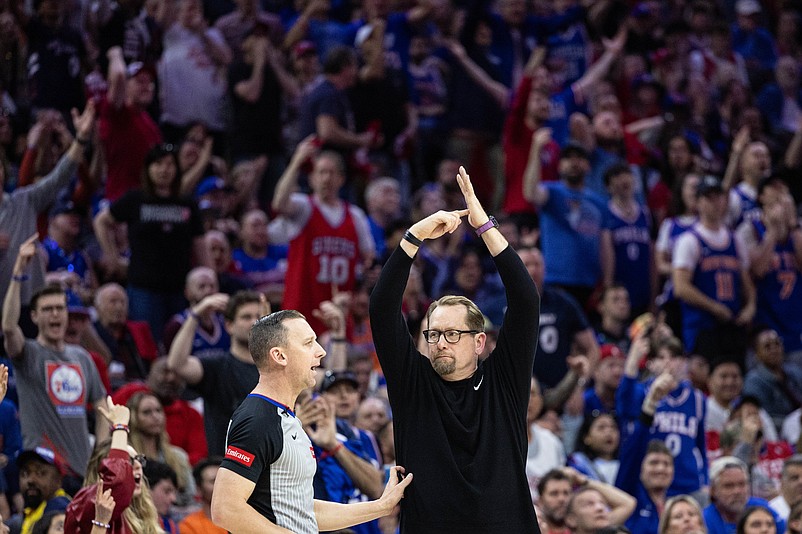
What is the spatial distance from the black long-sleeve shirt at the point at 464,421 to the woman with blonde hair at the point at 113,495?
1.46 m

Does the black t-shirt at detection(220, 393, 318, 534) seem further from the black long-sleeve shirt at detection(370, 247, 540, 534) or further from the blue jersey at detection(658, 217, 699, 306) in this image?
the blue jersey at detection(658, 217, 699, 306)

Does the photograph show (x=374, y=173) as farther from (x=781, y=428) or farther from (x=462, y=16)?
(x=781, y=428)

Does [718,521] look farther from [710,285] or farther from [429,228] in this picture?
[429,228]

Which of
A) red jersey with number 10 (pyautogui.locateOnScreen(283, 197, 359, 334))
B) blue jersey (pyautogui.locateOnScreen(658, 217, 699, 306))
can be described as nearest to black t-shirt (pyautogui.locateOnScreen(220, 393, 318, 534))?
red jersey with number 10 (pyautogui.locateOnScreen(283, 197, 359, 334))

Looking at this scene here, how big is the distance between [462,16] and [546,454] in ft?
22.8

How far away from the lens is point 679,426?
10.0m

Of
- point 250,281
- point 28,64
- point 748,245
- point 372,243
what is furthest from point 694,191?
point 28,64

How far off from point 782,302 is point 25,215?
7.13 meters

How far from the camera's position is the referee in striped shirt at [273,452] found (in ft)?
15.4

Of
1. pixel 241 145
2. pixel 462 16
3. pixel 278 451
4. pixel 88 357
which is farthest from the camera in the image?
pixel 462 16

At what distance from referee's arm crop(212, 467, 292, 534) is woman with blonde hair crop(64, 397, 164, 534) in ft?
4.89

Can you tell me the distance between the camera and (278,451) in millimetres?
4840

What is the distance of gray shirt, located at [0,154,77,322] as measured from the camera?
9.80 meters

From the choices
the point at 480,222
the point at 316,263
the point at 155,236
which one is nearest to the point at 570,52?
the point at 316,263
